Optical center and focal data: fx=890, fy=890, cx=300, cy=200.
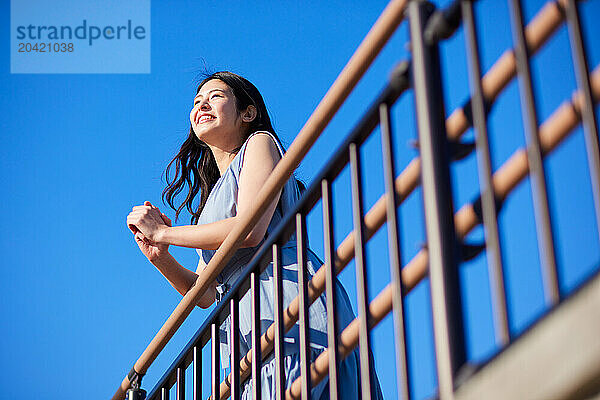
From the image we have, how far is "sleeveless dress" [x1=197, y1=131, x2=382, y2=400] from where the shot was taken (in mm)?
1980

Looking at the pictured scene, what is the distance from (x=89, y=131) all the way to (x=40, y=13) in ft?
4.01

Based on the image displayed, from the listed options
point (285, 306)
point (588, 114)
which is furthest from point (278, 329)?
point (588, 114)

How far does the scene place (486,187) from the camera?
107cm

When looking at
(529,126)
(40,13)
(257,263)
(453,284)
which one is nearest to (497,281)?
(453,284)

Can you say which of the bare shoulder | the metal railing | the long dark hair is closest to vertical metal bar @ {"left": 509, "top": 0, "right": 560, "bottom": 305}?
the metal railing

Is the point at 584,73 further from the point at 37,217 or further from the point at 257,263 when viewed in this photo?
the point at 37,217

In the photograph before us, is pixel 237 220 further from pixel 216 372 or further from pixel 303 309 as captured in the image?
pixel 303 309

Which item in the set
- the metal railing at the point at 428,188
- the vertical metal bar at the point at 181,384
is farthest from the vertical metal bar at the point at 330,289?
the vertical metal bar at the point at 181,384

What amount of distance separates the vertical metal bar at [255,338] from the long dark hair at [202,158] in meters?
0.73

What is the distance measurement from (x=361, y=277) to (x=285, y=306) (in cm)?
79

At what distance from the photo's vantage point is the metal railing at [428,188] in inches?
40.3

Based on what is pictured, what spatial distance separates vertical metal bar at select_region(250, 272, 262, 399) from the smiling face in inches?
30.5

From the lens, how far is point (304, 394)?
1.59 meters

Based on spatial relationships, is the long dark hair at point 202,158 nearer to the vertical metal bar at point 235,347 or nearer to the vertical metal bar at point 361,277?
the vertical metal bar at point 235,347
